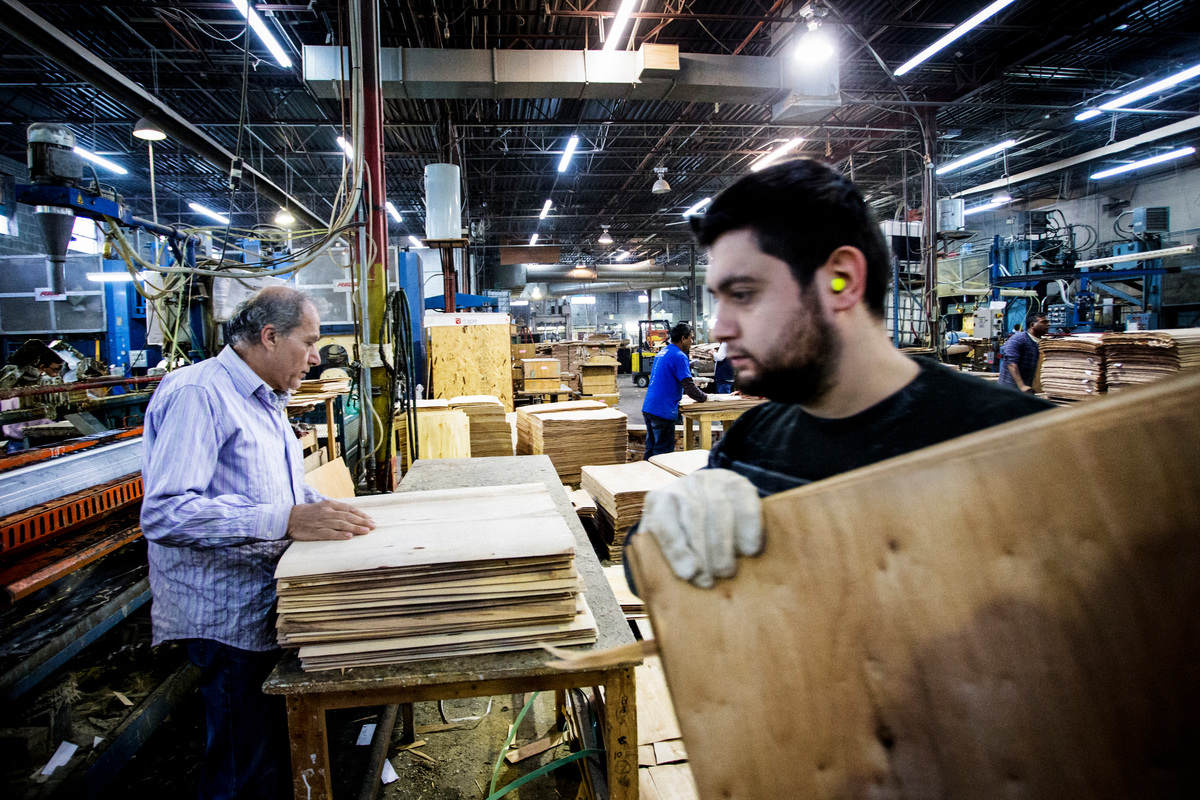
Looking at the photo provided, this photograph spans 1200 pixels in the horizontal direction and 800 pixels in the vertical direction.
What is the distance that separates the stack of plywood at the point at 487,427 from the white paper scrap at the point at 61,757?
3.18 metres

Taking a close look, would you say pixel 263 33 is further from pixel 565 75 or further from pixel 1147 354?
pixel 1147 354

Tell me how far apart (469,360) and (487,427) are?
245 centimetres

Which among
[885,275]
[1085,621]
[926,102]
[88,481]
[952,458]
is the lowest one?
[88,481]

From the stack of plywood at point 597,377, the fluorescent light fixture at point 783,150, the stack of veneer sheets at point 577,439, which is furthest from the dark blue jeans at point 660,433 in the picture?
the fluorescent light fixture at point 783,150

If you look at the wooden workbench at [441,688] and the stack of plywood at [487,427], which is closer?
the wooden workbench at [441,688]

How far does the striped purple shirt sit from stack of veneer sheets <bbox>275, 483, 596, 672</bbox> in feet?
0.99

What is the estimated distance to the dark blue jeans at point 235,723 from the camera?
1.80 meters

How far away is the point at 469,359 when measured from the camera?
24.7 feet

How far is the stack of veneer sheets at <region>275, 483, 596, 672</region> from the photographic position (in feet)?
4.61

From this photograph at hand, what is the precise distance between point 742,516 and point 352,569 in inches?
42.3

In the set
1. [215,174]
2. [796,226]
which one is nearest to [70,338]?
[215,174]

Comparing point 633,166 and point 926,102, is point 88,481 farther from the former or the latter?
point 633,166

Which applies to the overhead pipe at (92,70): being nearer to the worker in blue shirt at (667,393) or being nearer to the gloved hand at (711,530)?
the gloved hand at (711,530)

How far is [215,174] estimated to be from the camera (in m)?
13.7
